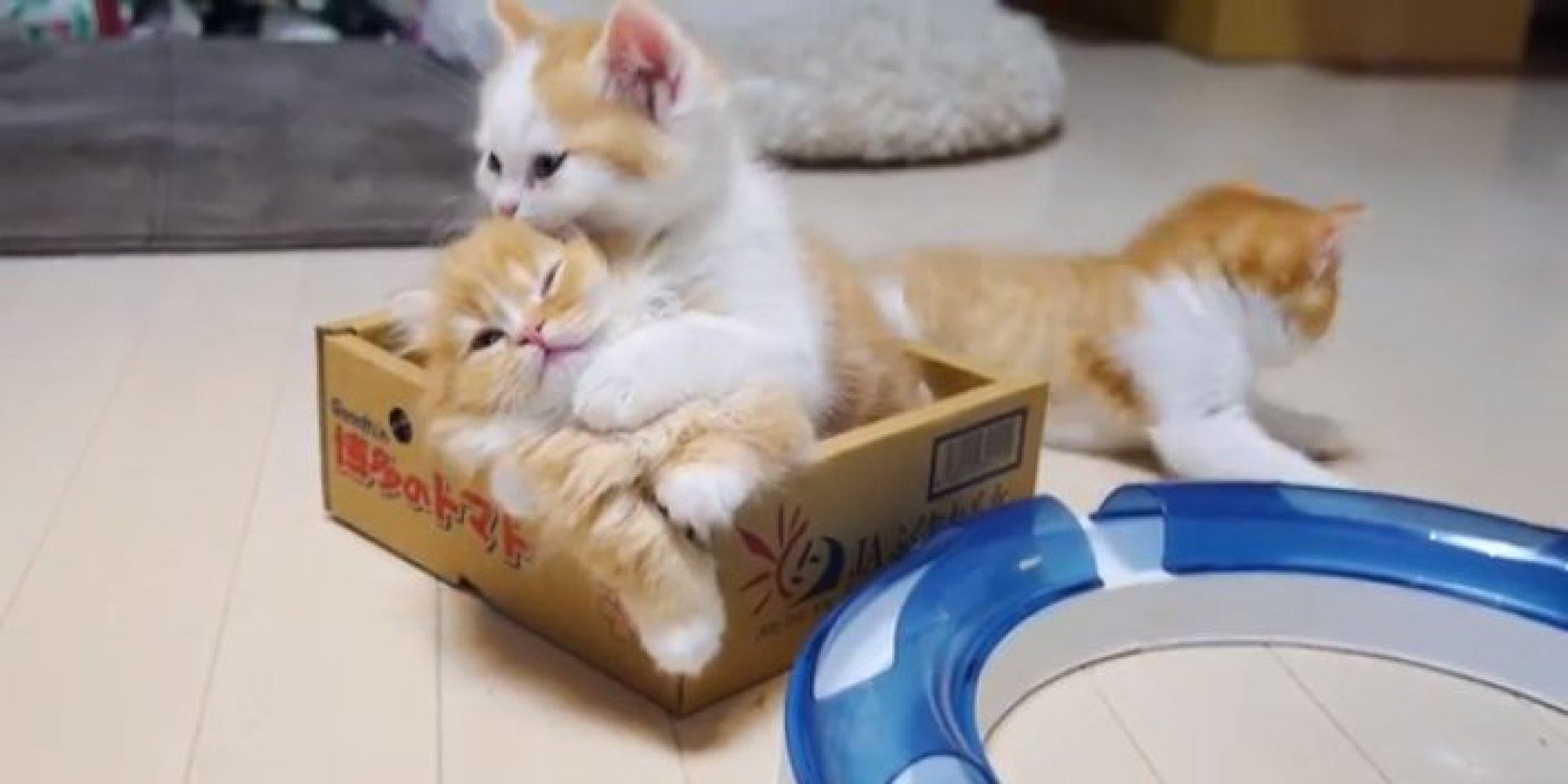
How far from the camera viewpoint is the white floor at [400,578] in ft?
3.80

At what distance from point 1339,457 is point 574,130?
34.8 inches

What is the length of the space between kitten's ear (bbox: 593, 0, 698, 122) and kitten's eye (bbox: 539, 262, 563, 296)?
0.13 m

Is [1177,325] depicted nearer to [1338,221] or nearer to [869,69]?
[1338,221]

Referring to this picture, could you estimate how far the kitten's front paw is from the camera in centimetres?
112

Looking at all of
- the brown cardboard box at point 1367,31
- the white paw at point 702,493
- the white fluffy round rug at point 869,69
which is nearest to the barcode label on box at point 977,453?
the white paw at point 702,493

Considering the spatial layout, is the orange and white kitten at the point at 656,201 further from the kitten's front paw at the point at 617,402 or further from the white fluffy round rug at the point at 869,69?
the white fluffy round rug at the point at 869,69

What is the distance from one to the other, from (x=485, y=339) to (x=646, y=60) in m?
0.22

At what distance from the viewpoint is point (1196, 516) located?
1352 millimetres

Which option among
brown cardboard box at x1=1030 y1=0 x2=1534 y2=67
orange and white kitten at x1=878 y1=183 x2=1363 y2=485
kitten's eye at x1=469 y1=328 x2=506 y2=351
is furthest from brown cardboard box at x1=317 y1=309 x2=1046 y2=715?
brown cardboard box at x1=1030 y1=0 x2=1534 y2=67

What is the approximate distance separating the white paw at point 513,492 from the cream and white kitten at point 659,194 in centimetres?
6

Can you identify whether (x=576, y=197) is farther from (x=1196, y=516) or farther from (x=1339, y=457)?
(x=1339, y=457)

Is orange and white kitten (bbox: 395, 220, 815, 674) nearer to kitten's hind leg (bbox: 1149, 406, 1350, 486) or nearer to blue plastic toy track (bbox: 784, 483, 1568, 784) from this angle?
blue plastic toy track (bbox: 784, 483, 1568, 784)

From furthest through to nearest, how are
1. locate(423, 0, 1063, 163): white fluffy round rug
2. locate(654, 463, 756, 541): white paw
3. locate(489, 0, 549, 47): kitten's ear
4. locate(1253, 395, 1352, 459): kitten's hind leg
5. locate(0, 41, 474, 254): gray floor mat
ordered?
locate(423, 0, 1063, 163): white fluffy round rug
locate(0, 41, 474, 254): gray floor mat
locate(1253, 395, 1352, 459): kitten's hind leg
locate(489, 0, 549, 47): kitten's ear
locate(654, 463, 756, 541): white paw

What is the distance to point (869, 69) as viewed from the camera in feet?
8.73
